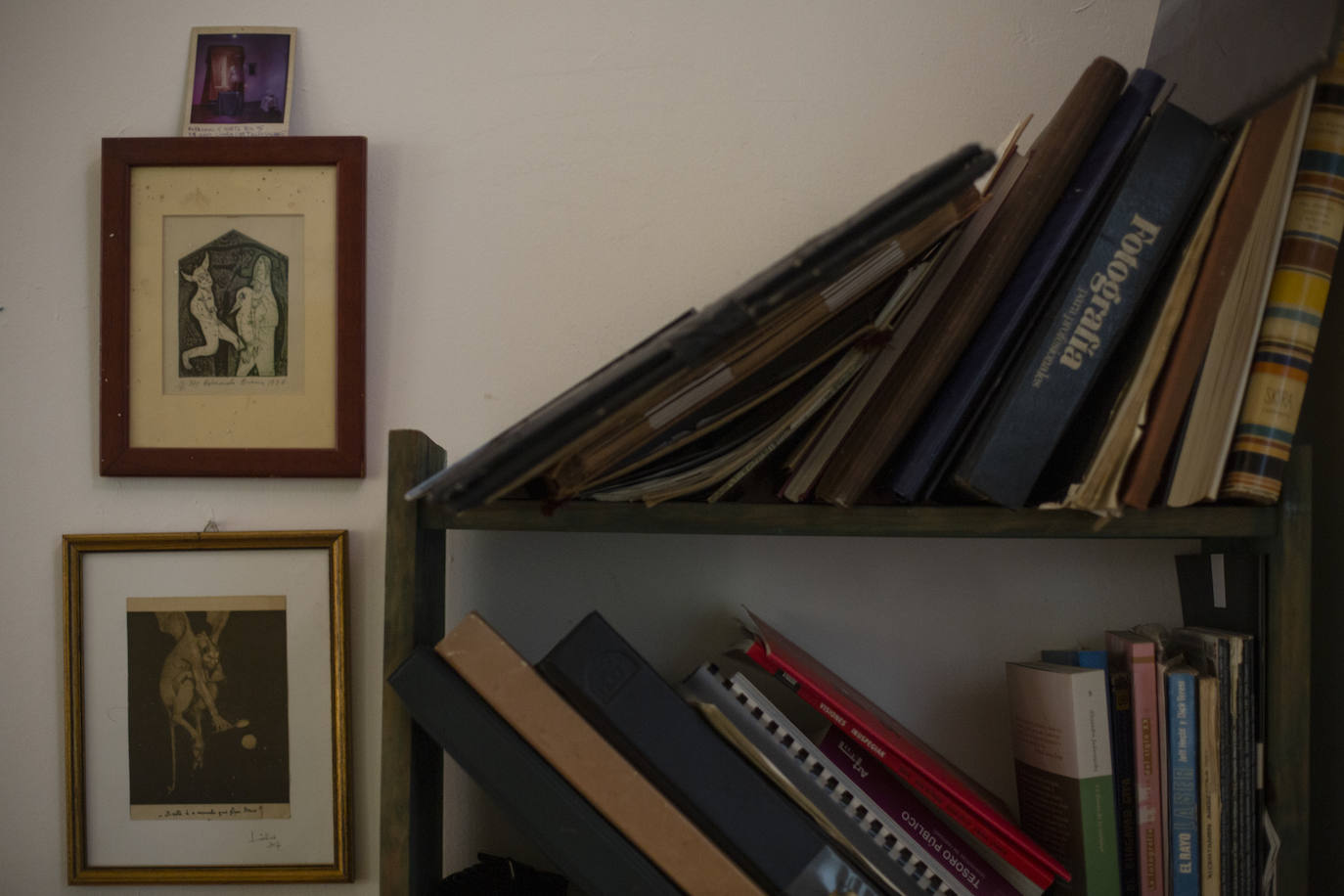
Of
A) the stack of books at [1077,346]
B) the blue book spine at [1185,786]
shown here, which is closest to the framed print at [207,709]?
the stack of books at [1077,346]

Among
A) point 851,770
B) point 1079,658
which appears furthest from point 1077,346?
point 851,770

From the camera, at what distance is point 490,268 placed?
0.91 metres

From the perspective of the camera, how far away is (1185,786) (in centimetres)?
69

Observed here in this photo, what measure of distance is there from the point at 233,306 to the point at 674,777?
0.64 m

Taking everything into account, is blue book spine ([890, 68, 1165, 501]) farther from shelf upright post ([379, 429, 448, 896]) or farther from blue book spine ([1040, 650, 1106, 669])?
shelf upright post ([379, 429, 448, 896])

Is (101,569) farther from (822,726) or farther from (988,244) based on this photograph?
(988,244)

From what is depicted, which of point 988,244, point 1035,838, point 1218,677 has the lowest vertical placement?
point 1035,838

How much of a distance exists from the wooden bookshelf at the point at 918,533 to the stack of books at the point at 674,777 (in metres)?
0.07

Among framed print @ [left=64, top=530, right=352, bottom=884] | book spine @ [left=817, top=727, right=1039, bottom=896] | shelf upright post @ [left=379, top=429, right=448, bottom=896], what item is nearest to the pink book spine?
book spine @ [left=817, top=727, right=1039, bottom=896]

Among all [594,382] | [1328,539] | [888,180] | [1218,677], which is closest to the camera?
[594,382]

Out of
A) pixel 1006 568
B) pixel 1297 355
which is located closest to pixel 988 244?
pixel 1297 355

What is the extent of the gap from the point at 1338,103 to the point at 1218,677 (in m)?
0.44

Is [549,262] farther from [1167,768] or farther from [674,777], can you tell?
[1167,768]

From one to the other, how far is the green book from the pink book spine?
2 centimetres
